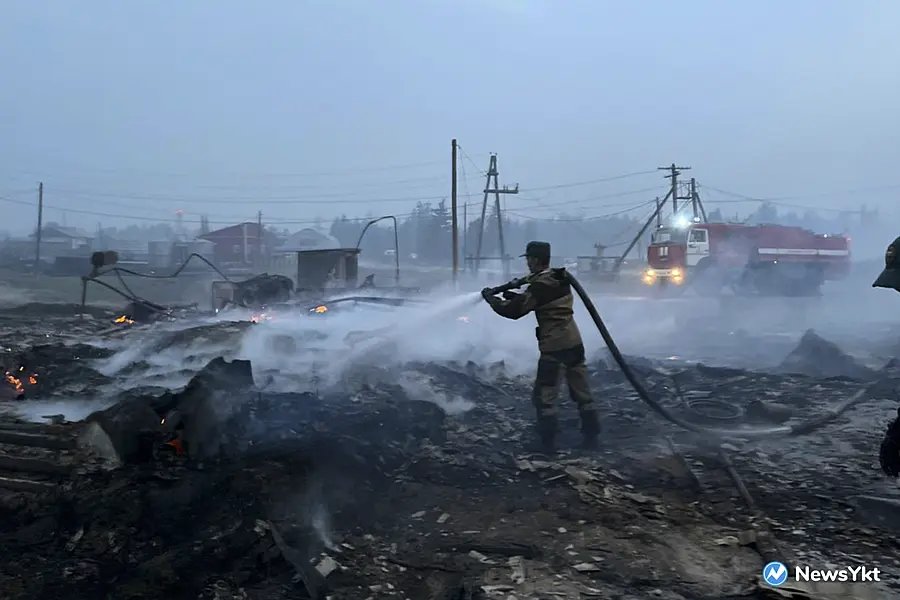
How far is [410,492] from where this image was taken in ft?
15.3

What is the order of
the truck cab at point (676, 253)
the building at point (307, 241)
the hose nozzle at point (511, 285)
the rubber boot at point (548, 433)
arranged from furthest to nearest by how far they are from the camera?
the building at point (307, 241) → the truck cab at point (676, 253) → the hose nozzle at point (511, 285) → the rubber boot at point (548, 433)

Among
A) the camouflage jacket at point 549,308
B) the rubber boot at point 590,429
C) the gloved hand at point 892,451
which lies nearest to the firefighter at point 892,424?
the gloved hand at point 892,451

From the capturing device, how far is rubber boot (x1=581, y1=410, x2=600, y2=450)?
18.3 ft

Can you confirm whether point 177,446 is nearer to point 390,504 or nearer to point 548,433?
point 390,504

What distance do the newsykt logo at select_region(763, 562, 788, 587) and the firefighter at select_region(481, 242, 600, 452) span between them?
225 cm

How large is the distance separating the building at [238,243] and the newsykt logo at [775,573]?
49077mm

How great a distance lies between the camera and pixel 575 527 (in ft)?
13.2

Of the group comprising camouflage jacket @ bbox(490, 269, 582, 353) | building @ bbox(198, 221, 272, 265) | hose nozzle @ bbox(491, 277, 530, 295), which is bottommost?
camouflage jacket @ bbox(490, 269, 582, 353)

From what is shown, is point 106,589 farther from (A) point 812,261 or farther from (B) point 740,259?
(A) point 812,261

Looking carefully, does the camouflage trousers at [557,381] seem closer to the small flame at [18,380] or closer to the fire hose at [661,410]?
the fire hose at [661,410]

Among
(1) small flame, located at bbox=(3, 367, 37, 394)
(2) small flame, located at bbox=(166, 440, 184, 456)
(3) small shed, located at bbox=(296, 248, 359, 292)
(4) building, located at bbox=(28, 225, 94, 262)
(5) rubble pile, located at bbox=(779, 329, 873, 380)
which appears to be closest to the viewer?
(2) small flame, located at bbox=(166, 440, 184, 456)

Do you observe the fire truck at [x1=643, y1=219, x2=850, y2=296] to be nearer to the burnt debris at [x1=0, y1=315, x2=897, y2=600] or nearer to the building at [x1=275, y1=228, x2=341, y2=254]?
the burnt debris at [x1=0, y1=315, x2=897, y2=600]

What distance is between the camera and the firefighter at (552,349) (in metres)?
5.53

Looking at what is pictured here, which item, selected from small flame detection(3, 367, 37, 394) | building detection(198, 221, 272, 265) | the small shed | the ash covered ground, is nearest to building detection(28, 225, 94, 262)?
building detection(198, 221, 272, 265)
